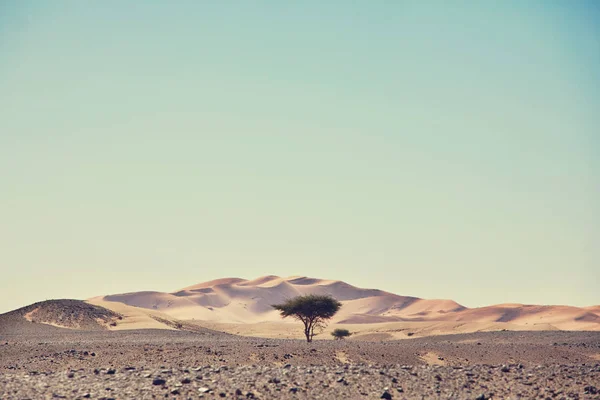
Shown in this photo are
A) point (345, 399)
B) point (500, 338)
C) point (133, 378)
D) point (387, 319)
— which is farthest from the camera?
point (387, 319)

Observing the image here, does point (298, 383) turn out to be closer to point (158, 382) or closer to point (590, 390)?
point (158, 382)

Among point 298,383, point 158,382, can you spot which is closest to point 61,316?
point 158,382

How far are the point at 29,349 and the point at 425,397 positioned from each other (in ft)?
65.6

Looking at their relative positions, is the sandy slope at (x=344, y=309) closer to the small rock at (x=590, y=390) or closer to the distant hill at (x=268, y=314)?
the distant hill at (x=268, y=314)

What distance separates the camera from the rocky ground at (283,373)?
71.6 feet

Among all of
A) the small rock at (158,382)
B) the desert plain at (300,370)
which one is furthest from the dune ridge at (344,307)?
the small rock at (158,382)

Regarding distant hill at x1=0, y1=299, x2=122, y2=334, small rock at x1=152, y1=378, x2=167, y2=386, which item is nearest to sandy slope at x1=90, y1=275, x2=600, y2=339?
distant hill at x1=0, y1=299, x2=122, y2=334

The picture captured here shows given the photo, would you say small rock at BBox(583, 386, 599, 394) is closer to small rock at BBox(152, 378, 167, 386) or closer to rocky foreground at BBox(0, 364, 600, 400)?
rocky foreground at BBox(0, 364, 600, 400)

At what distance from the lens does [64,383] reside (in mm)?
22703

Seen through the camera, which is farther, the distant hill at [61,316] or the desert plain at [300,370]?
the distant hill at [61,316]

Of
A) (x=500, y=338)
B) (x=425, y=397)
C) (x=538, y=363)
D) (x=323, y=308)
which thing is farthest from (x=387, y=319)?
(x=425, y=397)

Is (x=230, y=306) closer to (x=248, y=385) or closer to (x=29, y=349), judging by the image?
(x=29, y=349)

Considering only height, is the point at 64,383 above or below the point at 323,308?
below

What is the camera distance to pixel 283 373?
2438cm
